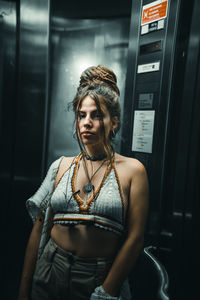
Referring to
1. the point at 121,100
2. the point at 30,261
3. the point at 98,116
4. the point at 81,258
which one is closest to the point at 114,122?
the point at 98,116

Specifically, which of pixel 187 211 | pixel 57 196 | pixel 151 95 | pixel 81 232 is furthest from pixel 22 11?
pixel 187 211

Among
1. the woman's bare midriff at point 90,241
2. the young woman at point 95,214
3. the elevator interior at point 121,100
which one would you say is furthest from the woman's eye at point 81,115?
the woman's bare midriff at point 90,241

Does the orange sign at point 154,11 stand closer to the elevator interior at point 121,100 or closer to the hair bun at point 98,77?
the elevator interior at point 121,100

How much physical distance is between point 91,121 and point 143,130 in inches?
10.4

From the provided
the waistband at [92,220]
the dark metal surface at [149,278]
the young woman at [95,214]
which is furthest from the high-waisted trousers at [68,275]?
the dark metal surface at [149,278]

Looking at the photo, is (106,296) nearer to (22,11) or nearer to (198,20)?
(198,20)

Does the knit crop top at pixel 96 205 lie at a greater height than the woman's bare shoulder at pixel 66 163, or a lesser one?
lesser

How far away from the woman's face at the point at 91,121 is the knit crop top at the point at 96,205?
12 centimetres

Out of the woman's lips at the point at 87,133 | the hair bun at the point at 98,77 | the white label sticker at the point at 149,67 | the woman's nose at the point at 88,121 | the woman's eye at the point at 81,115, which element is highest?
the white label sticker at the point at 149,67

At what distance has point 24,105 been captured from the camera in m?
1.29

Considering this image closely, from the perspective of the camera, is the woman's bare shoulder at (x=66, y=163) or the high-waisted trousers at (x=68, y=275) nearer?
the high-waisted trousers at (x=68, y=275)

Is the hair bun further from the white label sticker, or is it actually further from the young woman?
the white label sticker

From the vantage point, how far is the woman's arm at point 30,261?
98cm

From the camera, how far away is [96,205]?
813 millimetres
